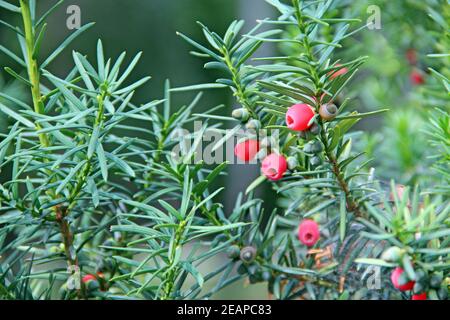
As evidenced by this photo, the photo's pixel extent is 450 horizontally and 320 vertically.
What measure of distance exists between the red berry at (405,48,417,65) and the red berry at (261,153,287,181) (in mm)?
470

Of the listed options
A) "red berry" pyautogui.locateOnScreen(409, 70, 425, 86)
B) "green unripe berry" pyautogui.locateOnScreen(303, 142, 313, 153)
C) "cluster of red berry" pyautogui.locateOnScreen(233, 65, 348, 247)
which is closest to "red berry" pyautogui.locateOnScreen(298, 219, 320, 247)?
"cluster of red berry" pyautogui.locateOnScreen(233, 65, 348, 247)

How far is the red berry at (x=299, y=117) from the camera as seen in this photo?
40 centimetres

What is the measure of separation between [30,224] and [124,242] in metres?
0.10

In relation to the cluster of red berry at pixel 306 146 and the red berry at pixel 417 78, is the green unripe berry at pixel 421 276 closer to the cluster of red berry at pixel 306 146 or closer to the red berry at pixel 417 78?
the cluster of red berry at pixel 306 146

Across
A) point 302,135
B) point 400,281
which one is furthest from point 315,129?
point 400,281

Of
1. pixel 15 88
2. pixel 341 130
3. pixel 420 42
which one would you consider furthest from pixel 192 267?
pixel 420 42

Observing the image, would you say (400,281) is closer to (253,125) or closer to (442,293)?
(442,293)

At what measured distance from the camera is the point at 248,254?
1.57ft

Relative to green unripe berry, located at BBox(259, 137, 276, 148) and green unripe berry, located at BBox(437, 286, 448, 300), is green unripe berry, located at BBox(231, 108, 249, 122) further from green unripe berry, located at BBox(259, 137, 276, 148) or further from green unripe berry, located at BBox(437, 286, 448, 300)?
green unripe berry, located at BBox(437, 286, 448, 300)

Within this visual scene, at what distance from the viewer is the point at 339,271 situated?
1.61 feet

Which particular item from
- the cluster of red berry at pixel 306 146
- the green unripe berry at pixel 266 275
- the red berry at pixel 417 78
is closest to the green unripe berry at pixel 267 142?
the cluster of red berry at pixel 306 146

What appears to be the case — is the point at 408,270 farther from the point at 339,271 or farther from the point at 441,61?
the point at 441,61

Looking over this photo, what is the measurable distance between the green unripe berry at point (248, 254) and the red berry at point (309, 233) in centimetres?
5

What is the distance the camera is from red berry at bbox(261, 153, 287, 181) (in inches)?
17.3
